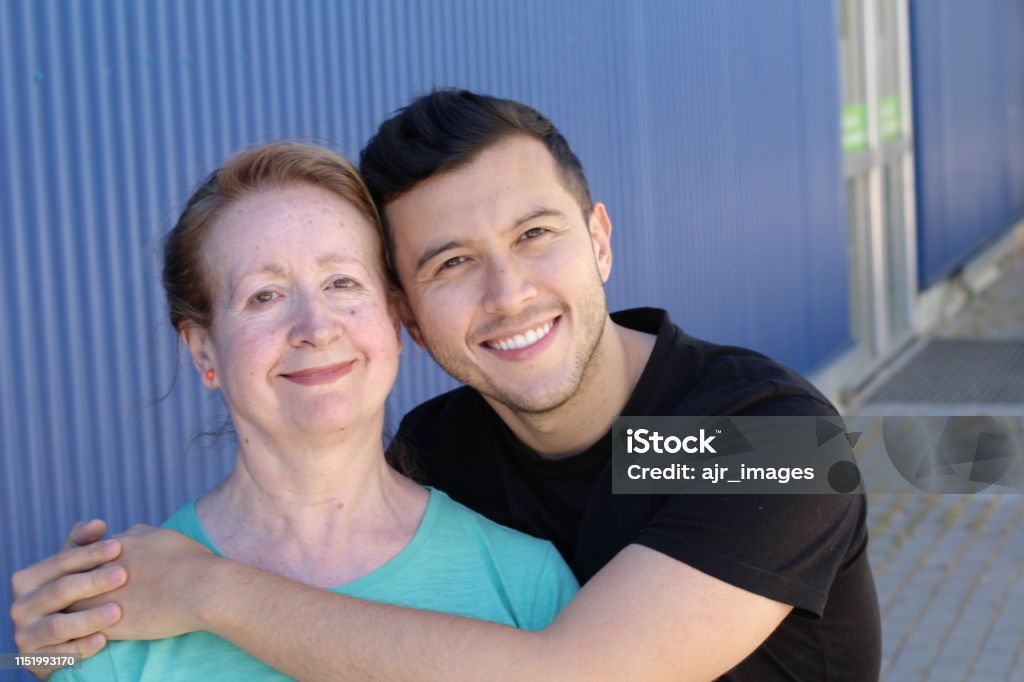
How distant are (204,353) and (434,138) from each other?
70 centimetres

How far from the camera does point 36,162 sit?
3.24m

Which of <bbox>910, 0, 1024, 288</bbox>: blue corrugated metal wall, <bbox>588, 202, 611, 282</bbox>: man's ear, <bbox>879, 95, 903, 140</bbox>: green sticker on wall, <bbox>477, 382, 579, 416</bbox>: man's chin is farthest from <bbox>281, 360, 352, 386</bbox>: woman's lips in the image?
<bbox>910, 0, 1024, 288</bbox>: blue corrugated metal wall

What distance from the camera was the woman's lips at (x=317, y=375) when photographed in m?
2.28

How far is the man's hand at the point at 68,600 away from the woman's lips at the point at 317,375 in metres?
0.40

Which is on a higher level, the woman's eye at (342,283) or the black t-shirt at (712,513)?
the woman's eye at (342,283)

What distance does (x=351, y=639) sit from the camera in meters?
2.16

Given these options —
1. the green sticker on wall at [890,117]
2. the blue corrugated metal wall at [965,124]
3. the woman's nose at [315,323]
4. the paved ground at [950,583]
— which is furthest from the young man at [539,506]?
the blue corrugated metal wall at [965,124]

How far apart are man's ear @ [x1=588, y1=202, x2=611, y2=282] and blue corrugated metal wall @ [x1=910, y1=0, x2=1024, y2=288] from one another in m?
9.61

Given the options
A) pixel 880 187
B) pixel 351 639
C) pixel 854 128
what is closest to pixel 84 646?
pixel 351 639

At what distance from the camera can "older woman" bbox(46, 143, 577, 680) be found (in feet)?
7.56

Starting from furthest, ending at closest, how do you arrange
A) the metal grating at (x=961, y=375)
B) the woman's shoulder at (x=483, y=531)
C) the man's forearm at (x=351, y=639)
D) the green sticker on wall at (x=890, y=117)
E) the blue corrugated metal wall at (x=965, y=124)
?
the blue corrugated metal wall at (x=965, y=124)
the green sticker on wall at (x=890, y=117)
the metal grating at (x=961, y=375)
the woman's shoulder at (x=483, y=531)
the man's forearm at (x=351, y=639)

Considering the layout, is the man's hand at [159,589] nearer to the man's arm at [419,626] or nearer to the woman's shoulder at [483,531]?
the man's arm at [419,626]

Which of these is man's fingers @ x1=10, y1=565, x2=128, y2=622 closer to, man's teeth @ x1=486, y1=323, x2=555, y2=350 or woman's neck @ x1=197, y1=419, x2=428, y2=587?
woman's neck @ x1=197, y1=419, x2=428, y2=587

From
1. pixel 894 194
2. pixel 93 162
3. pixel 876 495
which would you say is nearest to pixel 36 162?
pixel 93 162
